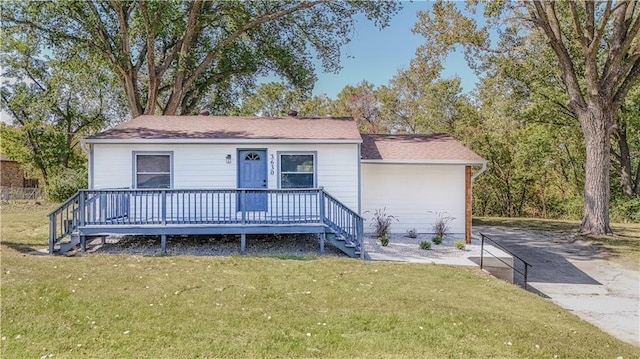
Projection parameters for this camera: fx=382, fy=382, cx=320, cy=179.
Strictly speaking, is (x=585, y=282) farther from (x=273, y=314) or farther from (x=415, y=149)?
(x=273, y=314)

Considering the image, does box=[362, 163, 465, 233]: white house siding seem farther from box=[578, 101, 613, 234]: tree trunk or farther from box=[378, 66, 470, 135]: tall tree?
box=[378, 66, 470, 135]: tall tree

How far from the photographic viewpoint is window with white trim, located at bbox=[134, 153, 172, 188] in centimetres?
1049

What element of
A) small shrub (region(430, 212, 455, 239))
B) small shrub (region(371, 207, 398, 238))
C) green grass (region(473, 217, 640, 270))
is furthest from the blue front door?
green grass (region(473, 217, 640, 270))

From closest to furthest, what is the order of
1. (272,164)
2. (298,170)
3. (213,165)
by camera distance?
(213,165)
(272,164)
(298,170)

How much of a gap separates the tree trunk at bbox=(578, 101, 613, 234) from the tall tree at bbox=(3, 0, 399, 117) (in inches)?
355

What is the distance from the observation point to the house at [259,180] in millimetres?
9180

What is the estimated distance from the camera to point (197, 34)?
18.7 metres

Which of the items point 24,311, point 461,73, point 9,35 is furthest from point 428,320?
point 461,73

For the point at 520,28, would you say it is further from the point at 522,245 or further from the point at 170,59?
the point at 170,59

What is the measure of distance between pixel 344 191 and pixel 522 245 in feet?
20.4

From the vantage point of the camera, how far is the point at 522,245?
1226 centimetres

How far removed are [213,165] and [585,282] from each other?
9.38 m

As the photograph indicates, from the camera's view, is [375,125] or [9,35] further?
[375,125]

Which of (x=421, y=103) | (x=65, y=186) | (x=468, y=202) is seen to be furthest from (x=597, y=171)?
(x=65, y=186)
